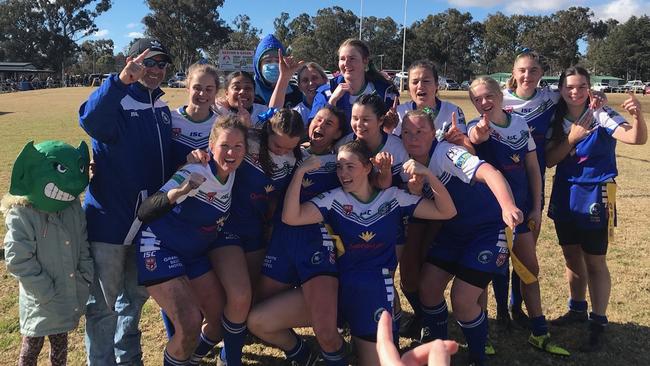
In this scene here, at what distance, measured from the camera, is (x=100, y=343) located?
3.44 metres

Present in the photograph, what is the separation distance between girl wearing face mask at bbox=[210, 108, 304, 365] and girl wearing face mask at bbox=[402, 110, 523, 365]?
36.5 inches

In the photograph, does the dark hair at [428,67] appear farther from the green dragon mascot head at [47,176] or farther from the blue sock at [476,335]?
the green dragon mascot head at [47,176]

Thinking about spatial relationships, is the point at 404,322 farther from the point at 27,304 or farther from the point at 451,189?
the point at 27,304

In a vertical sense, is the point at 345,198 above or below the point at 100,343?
above

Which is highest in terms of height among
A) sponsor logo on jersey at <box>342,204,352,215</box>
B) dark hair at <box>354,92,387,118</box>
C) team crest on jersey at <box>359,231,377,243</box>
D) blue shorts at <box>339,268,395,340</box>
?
dark hair at <box>354,92,387,118</box>

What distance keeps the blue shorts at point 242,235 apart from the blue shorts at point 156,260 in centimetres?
32

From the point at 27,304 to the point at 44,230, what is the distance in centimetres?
49

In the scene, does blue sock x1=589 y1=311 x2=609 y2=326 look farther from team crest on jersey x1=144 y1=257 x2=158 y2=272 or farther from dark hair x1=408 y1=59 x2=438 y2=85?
team crest on jersey x1=144 y1=257 x2=158 y2=272

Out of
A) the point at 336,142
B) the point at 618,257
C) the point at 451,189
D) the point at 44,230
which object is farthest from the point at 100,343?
the point at 618,257

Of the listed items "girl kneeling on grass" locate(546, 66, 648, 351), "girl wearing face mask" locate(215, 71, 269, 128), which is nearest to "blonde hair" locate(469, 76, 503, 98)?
"girl kneeling on grass" locate(546, 66, 648, 351)

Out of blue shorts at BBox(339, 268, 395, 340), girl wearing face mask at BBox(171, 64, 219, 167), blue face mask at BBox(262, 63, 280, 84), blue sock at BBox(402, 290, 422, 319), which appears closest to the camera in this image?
blue shorts at BBox(339, 268, 395, 340)

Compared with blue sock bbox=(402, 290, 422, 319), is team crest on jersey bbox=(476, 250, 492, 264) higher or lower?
higher

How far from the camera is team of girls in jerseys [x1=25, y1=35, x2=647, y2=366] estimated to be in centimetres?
339

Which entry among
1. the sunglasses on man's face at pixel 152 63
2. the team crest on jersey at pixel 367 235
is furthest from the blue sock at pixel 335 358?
the sunglasses on man's face at pixel 152 63
